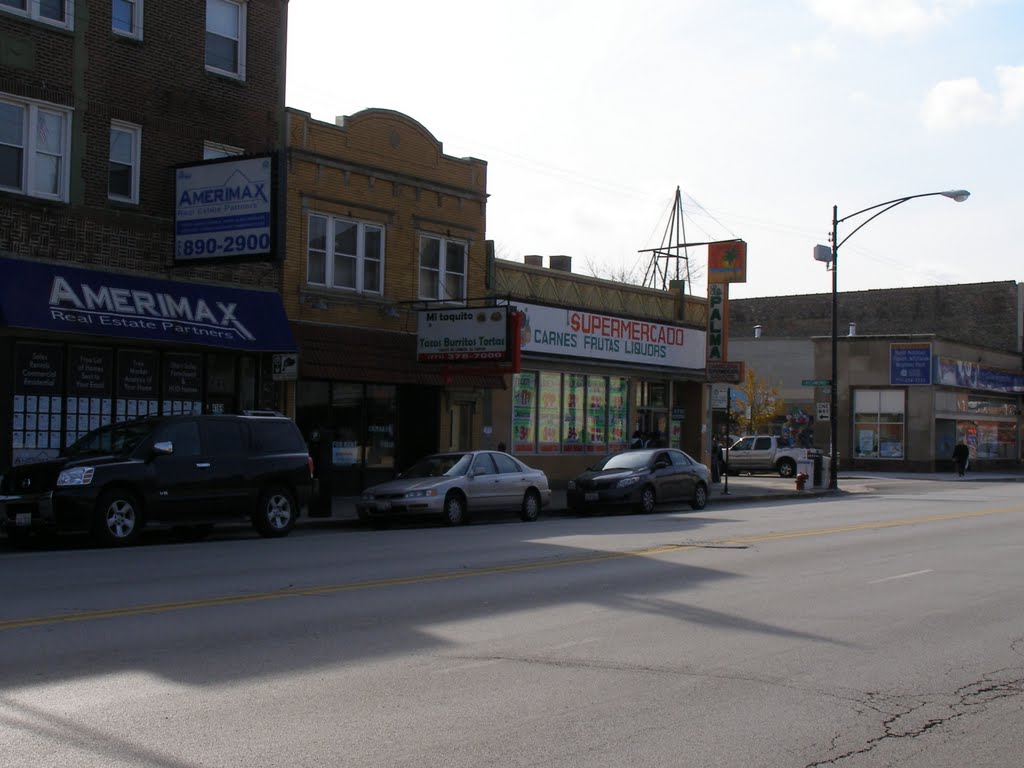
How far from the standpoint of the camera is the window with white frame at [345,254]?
25781mm

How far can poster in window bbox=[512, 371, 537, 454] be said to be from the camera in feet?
102

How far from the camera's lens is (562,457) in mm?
32844

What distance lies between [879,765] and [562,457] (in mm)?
26731

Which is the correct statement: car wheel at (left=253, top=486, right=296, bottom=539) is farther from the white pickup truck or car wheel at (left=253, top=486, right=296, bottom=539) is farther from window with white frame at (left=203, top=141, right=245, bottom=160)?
the white pickup truck

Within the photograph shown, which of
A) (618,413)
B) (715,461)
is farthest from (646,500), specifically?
(715,461)

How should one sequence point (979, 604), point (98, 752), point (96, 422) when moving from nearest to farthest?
point (98, 752) < point (979, 604) < point (96, 422)

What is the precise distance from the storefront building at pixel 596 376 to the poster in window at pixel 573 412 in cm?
3

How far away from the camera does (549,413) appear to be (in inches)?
1277

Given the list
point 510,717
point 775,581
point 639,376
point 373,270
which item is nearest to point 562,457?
point 639,376

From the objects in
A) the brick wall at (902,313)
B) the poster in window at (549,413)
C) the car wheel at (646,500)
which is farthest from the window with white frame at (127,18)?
the brick wall at (902,313)

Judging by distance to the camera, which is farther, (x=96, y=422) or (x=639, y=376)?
(x=639, y=376)

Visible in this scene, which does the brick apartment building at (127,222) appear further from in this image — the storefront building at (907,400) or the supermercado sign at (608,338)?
the storefront building at (907,400)

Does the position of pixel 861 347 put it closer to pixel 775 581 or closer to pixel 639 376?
pixel 639 376

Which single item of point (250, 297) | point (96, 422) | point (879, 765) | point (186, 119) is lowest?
point (879, 765)
